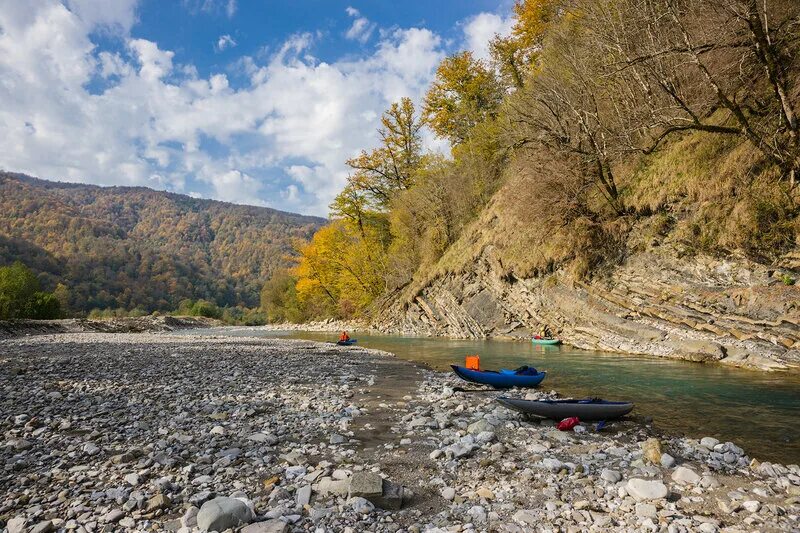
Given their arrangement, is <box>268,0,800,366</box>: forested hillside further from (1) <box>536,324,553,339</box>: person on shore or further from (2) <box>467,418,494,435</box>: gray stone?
(2) <box>467,418,494,435</box>: gray stone

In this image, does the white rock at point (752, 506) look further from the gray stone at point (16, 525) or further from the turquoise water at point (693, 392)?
the gray stone at point (16, 525)

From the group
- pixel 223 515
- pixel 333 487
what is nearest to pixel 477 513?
pixel 333 487

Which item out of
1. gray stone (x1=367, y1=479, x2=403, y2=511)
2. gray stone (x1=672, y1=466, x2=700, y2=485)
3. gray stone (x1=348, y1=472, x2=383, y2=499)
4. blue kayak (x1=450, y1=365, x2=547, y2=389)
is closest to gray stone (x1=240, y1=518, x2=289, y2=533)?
gray stone (x1=348, y1=472, x2=383, y2=499)

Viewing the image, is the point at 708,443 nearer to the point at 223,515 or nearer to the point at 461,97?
the point at 223,515

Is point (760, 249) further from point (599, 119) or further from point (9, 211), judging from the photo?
point (9, 211)

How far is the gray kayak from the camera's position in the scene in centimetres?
737

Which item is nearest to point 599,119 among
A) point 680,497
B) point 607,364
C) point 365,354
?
point 607,364

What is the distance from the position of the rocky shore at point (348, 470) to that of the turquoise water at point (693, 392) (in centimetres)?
87

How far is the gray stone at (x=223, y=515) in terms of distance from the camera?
3727 mm

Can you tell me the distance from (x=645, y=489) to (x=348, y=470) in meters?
3.30

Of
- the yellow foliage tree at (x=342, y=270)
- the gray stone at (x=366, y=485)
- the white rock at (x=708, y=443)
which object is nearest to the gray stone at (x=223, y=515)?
the gray stone at (x=366, y=485)

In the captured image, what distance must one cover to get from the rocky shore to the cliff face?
8321 millimetres

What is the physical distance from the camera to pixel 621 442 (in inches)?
254

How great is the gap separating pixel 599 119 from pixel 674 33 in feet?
12.6
